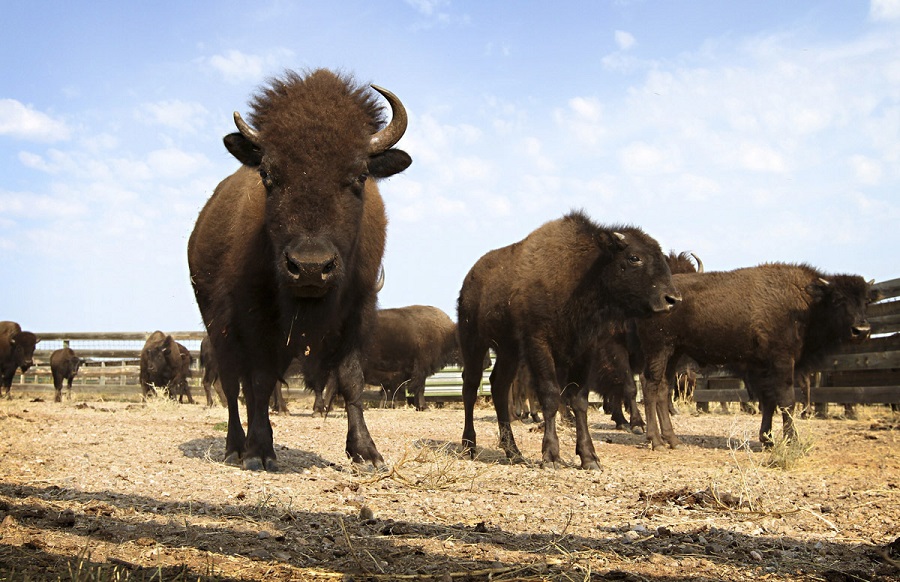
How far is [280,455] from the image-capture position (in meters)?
7.59

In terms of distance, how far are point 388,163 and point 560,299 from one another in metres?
2.74

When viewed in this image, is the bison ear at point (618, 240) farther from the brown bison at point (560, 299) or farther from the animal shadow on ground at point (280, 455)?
the animal shadow on ground at point (280, 455)

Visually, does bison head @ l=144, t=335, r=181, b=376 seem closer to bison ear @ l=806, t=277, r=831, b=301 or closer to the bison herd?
the bison herd

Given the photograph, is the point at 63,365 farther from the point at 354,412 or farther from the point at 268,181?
the point at 268,181

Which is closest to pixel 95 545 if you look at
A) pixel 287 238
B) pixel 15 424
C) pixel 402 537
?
pixel 402 537

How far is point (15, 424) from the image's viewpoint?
29.2 feet

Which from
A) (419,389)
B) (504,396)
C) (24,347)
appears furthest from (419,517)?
(24,347)

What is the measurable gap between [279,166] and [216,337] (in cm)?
187

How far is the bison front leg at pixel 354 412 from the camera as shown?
22.6 ft

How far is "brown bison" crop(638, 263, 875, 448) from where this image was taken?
10773 mm

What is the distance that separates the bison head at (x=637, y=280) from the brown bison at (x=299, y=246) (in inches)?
109

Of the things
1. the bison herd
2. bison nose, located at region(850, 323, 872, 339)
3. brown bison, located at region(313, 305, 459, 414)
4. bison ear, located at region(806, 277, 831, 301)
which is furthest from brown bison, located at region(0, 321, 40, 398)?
bison nose, located at region(850, 323, 872, 339)

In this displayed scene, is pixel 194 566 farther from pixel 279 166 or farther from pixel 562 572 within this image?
pixel 279 166

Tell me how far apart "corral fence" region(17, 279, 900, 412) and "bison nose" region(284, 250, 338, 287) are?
5895mm
